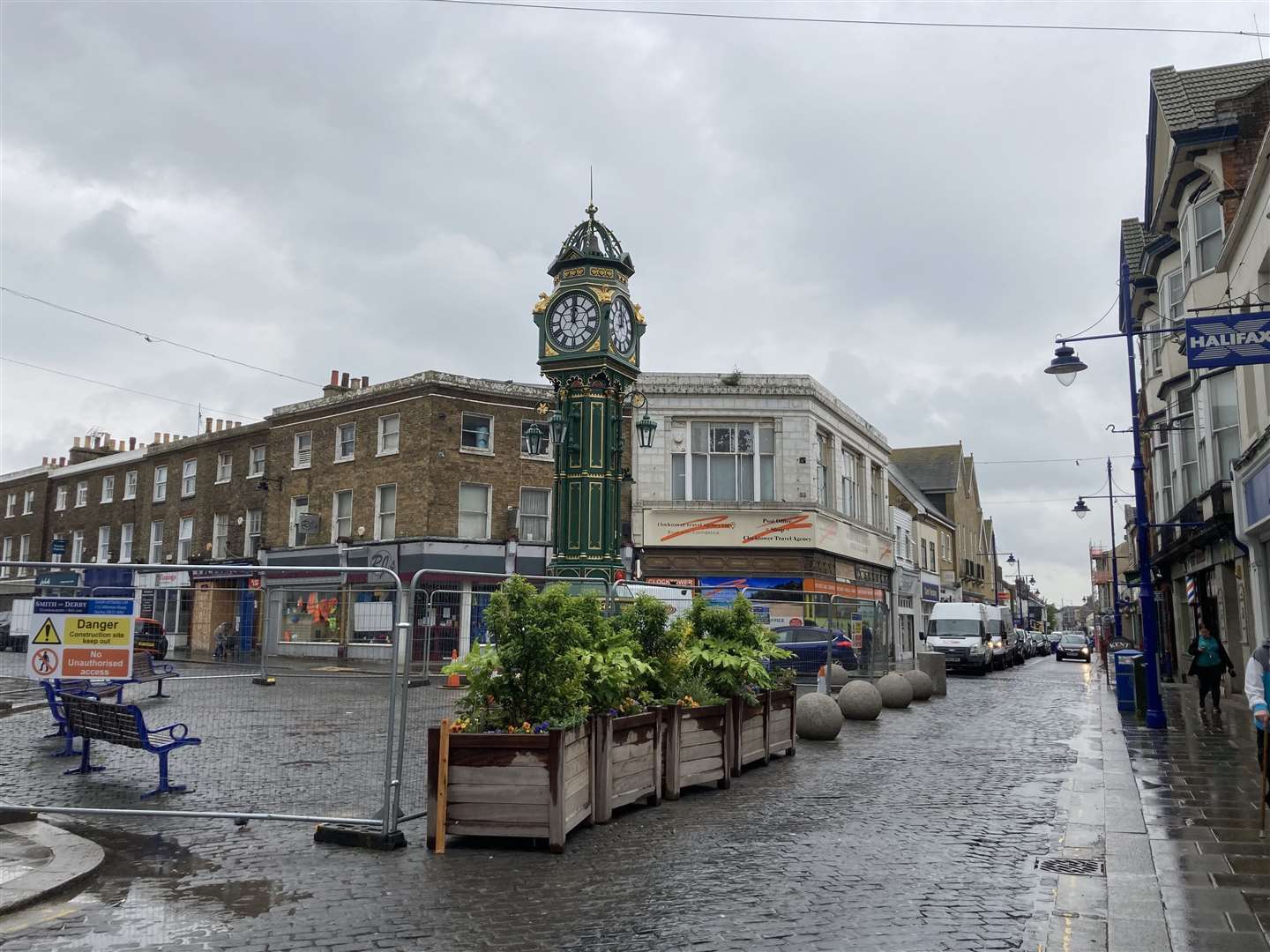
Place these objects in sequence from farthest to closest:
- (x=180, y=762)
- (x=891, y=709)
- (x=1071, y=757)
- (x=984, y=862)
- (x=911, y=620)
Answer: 1. (x=911, y=620)
2. (x=891, y=709)
3. (x=1071, y=757)
4. (x=180, y=762)
5. (x=984, y=862)

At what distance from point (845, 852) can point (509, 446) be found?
Result: 26.7 meters

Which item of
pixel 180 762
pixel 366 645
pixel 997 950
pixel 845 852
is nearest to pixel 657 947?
pixel 997 950

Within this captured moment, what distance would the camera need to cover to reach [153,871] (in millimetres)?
6504

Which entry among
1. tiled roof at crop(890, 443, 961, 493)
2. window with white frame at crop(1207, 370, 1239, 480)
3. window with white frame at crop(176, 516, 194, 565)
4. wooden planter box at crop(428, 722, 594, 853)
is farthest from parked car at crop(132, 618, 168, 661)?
tiled roof at crop(890, 443, 961, 493)

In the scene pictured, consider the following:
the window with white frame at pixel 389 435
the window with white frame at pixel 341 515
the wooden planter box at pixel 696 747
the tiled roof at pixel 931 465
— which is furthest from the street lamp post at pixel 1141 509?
the tiled roof at pixel 931 465

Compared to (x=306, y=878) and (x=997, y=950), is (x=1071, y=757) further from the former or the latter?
(x=306, y=878)

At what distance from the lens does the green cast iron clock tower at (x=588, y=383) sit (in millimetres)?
13227

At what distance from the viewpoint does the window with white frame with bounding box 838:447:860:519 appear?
37.2 m

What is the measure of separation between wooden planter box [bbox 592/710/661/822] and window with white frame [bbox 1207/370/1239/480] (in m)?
16.5

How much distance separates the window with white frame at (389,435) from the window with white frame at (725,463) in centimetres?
916

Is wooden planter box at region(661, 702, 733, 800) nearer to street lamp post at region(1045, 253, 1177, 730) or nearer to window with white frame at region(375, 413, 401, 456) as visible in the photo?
street lamp post at region(1045, 253, 1177, 730)

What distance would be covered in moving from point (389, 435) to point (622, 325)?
20.4 m

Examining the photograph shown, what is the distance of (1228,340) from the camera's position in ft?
36.8

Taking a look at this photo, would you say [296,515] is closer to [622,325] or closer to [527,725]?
[622,325]
